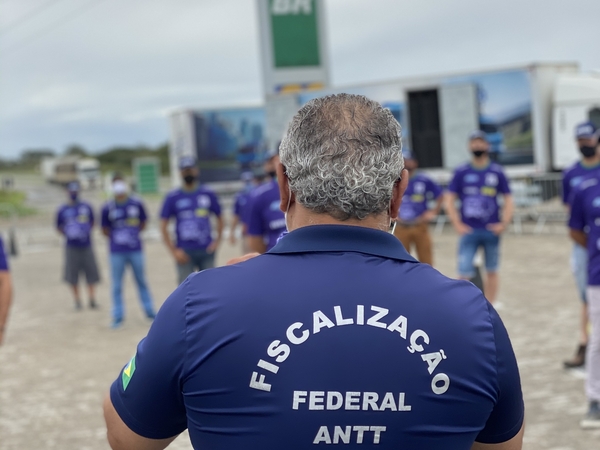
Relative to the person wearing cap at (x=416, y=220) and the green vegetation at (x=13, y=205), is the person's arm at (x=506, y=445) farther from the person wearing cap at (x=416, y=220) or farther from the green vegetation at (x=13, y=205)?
the green vegetation at (x=13, y=205)

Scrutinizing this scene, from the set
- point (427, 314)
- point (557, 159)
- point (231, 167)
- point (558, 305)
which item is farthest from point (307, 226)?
point (231, 167)

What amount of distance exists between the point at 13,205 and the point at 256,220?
109 ft

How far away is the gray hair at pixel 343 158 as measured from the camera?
1.59 metres

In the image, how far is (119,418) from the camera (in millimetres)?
1674

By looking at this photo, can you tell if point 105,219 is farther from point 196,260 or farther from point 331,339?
point 331,339

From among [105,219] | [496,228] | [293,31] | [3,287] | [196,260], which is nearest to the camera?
[3,287]

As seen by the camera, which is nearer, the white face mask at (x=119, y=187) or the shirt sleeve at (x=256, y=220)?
the shirt sleeve at (x=256, y=220)

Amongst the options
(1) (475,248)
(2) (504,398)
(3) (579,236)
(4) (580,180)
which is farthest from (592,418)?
(2) (504,398)

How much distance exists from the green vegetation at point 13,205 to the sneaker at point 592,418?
29.0 m

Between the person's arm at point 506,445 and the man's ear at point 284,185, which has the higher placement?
the man's ear at point 284,185

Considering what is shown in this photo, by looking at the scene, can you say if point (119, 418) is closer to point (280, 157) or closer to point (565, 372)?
point (280, 157)

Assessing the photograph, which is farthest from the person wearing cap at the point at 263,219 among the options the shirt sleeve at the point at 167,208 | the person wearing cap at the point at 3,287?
the shirt sleeve at the point at 167,208

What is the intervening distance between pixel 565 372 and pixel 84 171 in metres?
55.3

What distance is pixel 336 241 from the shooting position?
1606mm
